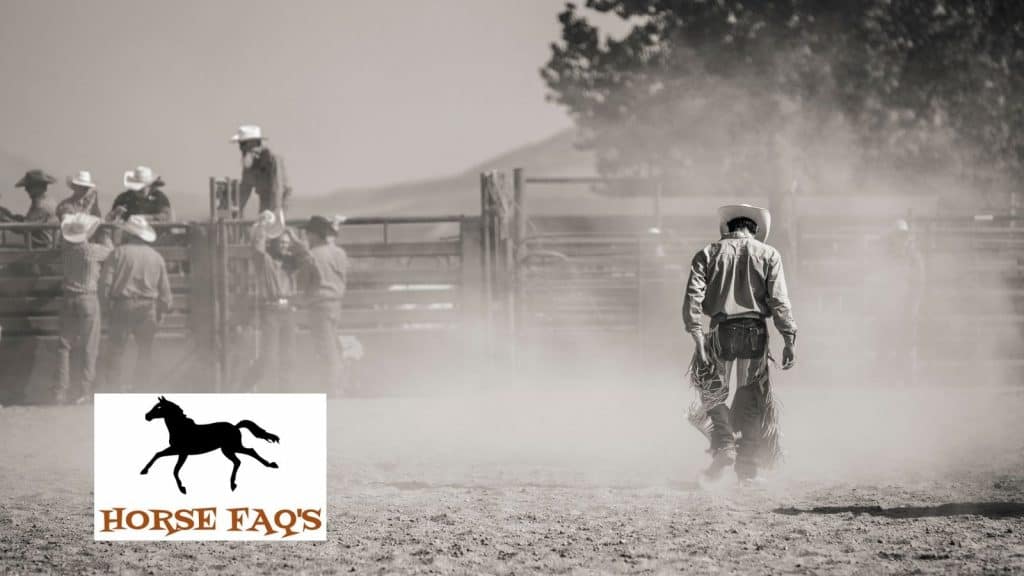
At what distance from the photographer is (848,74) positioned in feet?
76.6

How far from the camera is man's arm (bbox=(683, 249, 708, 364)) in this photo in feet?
20.8

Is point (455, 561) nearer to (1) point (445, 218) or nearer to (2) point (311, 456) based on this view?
(2) point (311, 456)

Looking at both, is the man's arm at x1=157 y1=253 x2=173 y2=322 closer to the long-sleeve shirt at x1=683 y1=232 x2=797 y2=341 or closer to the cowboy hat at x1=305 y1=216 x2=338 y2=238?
the cowboy hat at x1=305 y1=216 x2=338 y2=238

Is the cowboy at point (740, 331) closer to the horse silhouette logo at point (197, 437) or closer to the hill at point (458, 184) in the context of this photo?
the horse silhouette logo at point (197, 437)

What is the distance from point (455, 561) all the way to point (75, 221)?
7345mm

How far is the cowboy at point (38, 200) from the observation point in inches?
470

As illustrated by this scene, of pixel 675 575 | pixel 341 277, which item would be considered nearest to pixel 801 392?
pixel 341 277

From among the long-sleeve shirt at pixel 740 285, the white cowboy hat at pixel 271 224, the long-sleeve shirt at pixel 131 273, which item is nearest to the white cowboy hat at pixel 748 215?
the long-sleeve shirt at pixel 740 285

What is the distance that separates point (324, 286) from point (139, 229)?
1765 mm

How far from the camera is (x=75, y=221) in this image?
35.4 ft

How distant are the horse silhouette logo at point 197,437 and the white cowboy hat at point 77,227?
5.51 meters

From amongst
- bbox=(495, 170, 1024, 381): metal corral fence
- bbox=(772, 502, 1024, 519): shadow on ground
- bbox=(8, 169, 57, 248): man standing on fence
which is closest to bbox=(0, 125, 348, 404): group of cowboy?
bbox=(8, 169, 57, 248): man standing on fence

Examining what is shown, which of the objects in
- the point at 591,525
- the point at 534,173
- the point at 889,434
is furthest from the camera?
the point at 534,173

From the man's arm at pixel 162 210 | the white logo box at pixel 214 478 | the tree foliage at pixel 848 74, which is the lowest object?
the white logo box at pixel 214 478
